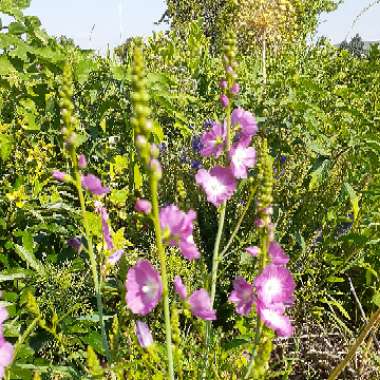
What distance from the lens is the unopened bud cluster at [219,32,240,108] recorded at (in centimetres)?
129

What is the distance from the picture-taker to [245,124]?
55.6 inches

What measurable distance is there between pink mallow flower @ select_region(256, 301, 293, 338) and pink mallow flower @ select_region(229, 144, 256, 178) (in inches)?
13.3

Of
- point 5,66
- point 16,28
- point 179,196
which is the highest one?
point 16,28

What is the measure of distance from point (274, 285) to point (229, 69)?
0.52 meters

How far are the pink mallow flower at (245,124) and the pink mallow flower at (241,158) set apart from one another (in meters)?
0.02

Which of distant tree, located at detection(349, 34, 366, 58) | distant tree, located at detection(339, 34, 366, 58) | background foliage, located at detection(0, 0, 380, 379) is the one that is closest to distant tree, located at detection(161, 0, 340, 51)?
distant tree, located at detection(339, 34, 366, 58)

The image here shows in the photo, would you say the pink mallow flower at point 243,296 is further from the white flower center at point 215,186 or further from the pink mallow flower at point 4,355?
the pink mallow flower at point 4,355

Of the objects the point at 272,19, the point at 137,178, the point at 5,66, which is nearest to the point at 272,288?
the point at 137,178

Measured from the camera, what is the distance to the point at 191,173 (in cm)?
279

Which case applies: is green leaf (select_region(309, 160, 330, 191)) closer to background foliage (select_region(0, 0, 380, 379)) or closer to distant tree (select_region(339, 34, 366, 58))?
background foliage (select_region(0, 0, 380, 379))

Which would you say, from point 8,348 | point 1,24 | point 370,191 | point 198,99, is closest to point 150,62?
point 198,99

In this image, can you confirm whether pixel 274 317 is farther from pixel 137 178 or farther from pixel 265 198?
pixel 137 178

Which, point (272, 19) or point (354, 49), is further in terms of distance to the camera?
point (354, 49)

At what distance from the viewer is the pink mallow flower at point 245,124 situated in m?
1.41
